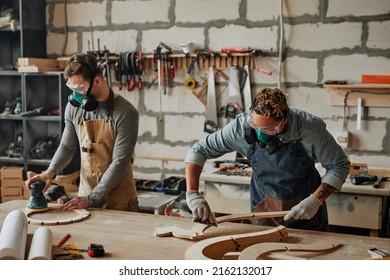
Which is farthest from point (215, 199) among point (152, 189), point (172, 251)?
point (172, 251)

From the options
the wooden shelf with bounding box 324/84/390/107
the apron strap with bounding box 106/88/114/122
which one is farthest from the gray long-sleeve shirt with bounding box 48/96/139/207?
the wooden shelf with bounding box 324/84/390/107

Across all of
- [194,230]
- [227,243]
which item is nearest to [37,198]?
[194,230]

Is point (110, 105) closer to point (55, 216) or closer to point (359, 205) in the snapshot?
point (55, 216)

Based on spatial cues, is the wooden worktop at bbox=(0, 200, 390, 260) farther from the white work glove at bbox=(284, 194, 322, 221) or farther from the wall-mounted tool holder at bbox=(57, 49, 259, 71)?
the wall-mounted tool holder at bbox=(57, 49, 259, 71)

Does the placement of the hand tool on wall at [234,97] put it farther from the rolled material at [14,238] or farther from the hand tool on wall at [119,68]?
the rolled material at [14,238]

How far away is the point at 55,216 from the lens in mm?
2178

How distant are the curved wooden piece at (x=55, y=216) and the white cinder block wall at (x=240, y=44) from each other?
5.63 ft

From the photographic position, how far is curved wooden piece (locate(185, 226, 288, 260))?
1715mm

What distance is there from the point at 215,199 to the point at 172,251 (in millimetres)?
1444

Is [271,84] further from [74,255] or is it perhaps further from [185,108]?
[74,255]

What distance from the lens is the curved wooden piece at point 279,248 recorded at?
5.49ft

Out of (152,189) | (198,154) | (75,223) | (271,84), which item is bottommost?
(152,189)

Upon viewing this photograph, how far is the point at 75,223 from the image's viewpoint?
2.09 m

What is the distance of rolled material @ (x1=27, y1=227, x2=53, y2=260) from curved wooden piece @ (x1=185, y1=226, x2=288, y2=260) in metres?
0.47
